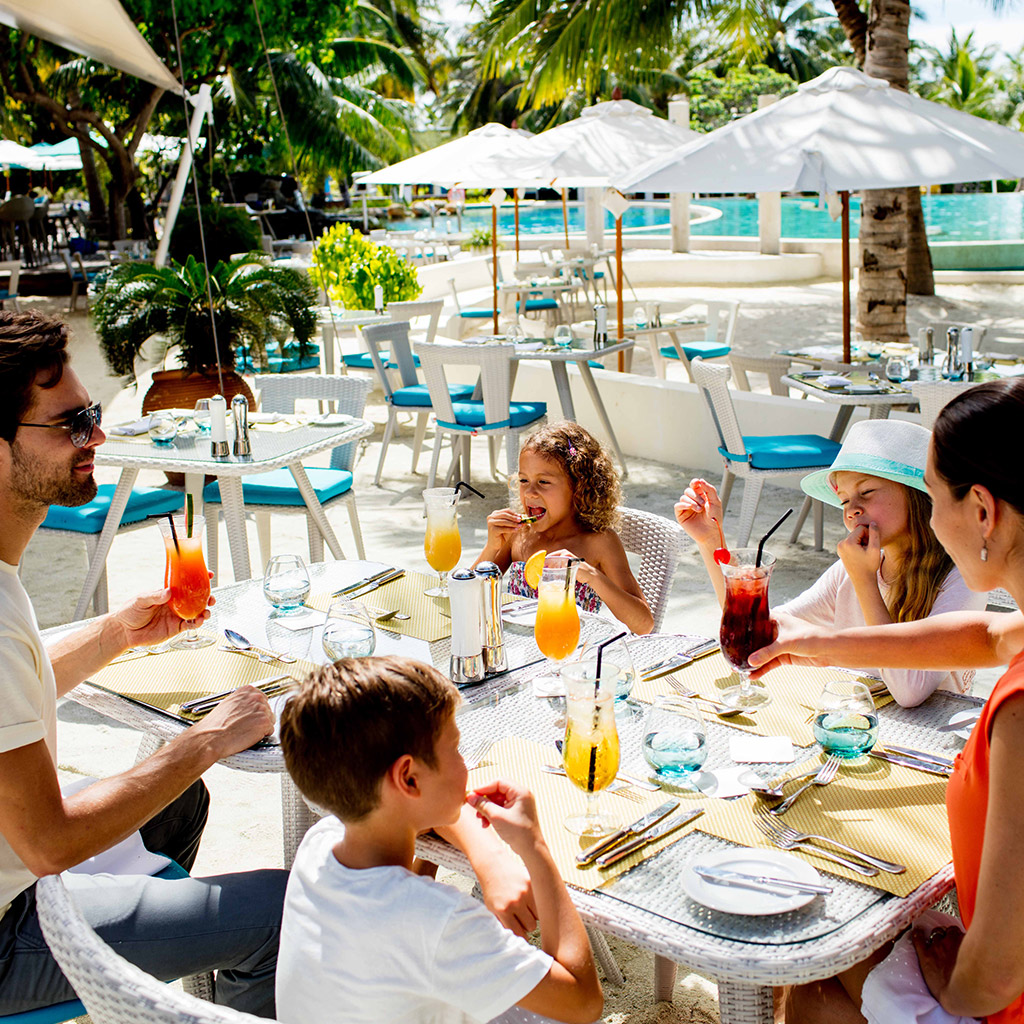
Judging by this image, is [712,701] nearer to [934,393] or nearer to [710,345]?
[934,393]

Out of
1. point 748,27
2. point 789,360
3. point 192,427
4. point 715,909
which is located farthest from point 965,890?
point 748,27

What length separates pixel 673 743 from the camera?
178 centimetres

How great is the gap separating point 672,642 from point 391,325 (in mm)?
5221

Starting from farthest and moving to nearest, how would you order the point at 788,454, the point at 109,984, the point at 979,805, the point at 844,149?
the point at 844,149 → the point at 788,454 → the point at 979,805 → the point at 109,984

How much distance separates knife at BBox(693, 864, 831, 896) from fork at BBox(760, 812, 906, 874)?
0.10 meters

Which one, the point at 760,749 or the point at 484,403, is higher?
the point at 484,403

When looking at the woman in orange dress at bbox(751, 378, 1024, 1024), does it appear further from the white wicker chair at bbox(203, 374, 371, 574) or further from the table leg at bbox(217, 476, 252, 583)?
the white wicker chair at bbox(203, 374, 371, 574)

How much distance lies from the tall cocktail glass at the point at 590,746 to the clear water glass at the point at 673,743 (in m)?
0.13

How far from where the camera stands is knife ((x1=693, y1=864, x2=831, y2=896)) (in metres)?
1.45

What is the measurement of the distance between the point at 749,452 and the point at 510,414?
1.59m

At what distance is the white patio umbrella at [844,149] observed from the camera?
5.57 m

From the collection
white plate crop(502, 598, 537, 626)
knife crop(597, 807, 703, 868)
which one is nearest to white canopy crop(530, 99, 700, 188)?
white plate crop(502, 598, 537, 626)

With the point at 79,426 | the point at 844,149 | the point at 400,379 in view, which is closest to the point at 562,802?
the point at 79,426

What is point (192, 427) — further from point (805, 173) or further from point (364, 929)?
point (364, 929)
